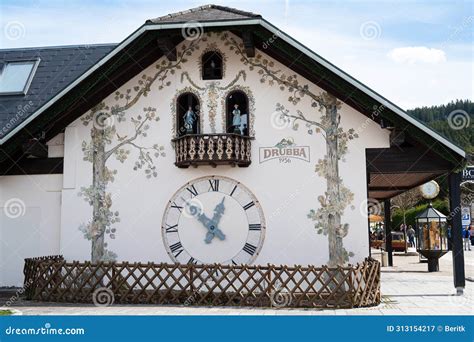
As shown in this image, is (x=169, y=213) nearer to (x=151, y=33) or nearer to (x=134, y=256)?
(x=134, y=256)

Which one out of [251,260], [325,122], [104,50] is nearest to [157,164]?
[251,260]

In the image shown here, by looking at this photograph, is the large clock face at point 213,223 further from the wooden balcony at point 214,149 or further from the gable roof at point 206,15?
the gable roof at point 206,15

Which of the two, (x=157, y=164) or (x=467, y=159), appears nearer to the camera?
(x=467, y=159)

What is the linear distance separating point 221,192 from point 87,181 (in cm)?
400

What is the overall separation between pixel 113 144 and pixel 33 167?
2.72 metres

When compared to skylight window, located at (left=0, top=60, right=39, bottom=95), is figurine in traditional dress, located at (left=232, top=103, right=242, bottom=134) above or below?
below

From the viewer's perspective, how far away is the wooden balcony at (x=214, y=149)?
15.2 m

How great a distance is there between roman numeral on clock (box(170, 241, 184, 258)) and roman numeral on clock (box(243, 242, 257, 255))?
71.5 inches

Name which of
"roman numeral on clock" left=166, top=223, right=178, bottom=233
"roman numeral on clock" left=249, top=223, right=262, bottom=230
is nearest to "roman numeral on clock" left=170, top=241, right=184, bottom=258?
"roman numeral on clock" left=166, top=223, right=178, bottom=233

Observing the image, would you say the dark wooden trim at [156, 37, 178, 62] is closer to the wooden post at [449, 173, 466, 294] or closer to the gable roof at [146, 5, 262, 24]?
the gable roof at [146, 5, 262, 24]

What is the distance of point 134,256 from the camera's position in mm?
16094

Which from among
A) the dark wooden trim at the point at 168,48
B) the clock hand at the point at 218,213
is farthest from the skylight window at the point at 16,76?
the clock hand at the point at 218,213

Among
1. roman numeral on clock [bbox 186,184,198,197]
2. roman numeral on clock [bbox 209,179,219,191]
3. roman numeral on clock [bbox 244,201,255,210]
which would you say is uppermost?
roman numeral on clock [bbox 209,179,219,191]

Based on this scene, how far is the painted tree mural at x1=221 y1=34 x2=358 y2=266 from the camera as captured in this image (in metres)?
15.3
